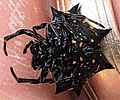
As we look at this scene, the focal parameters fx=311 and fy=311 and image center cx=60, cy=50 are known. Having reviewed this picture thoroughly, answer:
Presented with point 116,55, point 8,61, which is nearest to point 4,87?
point 8,61

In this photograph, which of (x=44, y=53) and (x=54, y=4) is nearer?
(x=44, y=53)

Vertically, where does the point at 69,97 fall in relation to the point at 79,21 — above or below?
below

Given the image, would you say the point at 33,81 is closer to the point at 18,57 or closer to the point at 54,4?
the point at 18,57

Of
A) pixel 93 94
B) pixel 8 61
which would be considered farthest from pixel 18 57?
pixel 93 94

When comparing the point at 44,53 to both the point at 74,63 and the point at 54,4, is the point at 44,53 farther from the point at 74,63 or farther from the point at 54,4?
the point at 54,4

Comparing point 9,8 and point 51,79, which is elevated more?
point 9,8
